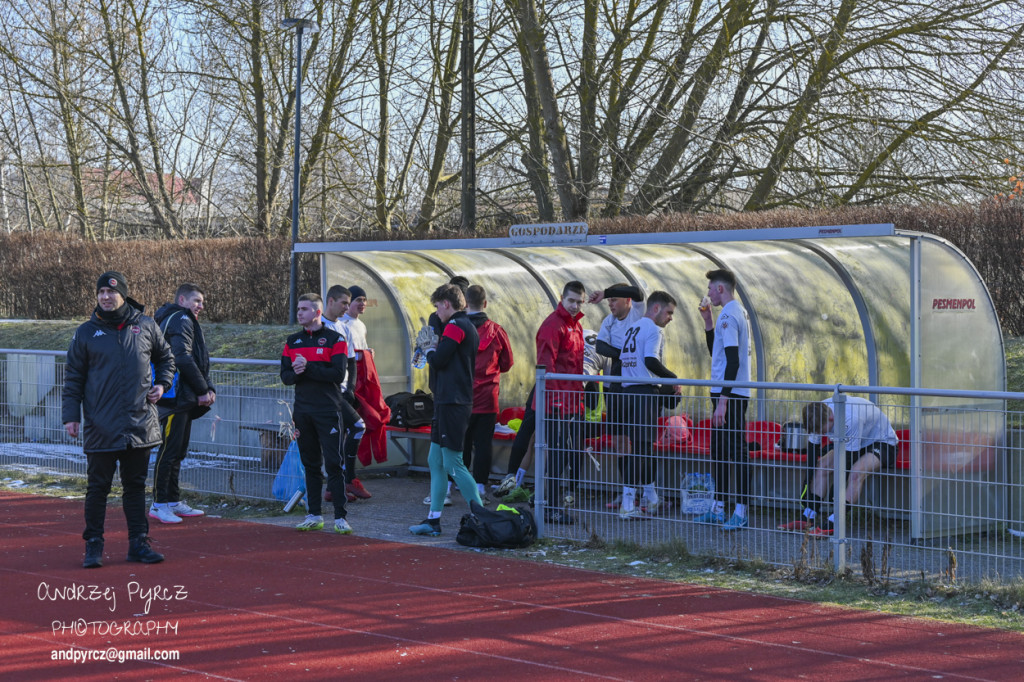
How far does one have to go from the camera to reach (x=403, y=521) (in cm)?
926

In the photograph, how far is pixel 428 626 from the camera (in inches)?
240

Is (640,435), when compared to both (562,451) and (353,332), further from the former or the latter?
(353,332)

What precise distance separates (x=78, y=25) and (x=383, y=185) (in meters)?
9.74

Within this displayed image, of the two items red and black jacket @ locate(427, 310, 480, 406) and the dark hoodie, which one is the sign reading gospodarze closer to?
the dark hoodie

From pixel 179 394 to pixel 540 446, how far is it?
3.02 meters

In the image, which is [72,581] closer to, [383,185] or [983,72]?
[983,72]

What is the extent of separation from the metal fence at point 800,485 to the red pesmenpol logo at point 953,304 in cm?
100

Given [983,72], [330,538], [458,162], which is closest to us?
[330,538]

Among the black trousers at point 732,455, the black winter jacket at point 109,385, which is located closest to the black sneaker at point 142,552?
the black winter jacket at point 109,385

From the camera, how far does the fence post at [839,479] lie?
6918 millimetres

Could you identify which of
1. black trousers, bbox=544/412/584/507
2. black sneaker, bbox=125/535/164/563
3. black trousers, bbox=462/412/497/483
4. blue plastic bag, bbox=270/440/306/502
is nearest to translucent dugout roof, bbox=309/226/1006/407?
black trousers, bbox=462/412/497/483

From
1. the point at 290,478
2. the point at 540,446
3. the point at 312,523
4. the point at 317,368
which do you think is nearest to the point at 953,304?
the point at 540,446

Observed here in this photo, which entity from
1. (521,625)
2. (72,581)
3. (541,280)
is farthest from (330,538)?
(541,280)

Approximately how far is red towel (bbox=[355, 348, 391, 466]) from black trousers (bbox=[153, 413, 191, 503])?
1.66 metres
